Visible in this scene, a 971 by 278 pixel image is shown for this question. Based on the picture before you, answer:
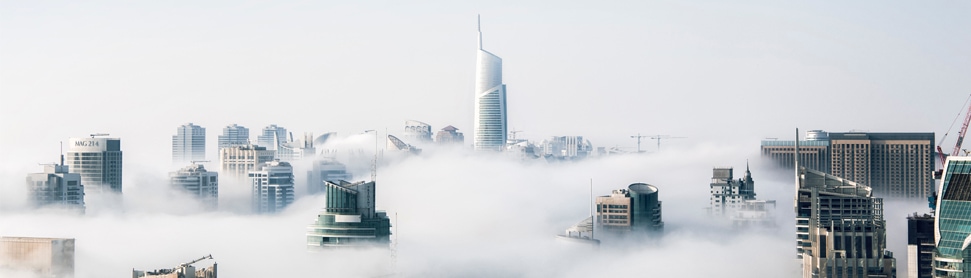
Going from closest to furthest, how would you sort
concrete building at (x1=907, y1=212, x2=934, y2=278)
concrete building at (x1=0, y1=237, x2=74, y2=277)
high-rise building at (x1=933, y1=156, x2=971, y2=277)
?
1. high-rise building at (x1=933, y1=156, x2=971, y2=277)
2. concrete building at (x1=0, y1=237, x2=74, y2=277)
3. concrete building at (x1=907, y1=212, x2=934, y2=278)

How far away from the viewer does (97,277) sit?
57.9 m

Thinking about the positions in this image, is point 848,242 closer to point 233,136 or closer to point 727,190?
point 727,190

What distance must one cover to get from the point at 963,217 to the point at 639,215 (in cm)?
3844

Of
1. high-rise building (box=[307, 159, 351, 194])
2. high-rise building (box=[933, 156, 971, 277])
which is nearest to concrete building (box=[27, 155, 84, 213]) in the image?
high-rise building (box=[307, 159, 351, 194])

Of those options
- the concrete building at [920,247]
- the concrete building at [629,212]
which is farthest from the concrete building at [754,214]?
the concrete building at [920,247]

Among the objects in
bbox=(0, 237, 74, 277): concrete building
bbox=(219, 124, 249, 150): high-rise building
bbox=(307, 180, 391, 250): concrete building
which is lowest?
bbox=(0, 237, 74, 277): concrete building

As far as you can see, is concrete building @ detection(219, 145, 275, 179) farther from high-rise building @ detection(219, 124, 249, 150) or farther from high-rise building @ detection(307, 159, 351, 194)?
high-rise building @ detection(219, 124, 249, 150)

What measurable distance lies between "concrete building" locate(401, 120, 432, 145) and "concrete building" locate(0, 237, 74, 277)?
273 ft

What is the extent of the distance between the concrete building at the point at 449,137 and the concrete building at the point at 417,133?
1.04 meters

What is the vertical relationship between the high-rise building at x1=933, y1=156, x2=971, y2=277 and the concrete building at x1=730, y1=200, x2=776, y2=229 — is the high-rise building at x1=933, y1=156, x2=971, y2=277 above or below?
above

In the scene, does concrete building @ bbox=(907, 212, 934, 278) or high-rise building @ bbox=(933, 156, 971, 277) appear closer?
high-rise building @ bbox=(933, 156, 971, 277)

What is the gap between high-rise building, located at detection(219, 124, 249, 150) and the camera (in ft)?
424

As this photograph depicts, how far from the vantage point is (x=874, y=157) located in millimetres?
101938

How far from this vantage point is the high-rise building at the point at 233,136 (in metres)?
129
